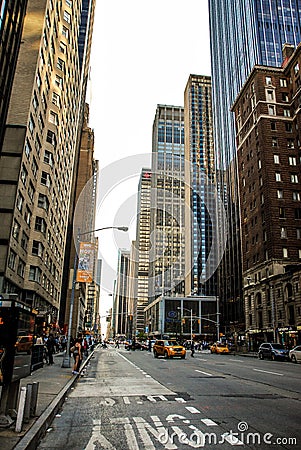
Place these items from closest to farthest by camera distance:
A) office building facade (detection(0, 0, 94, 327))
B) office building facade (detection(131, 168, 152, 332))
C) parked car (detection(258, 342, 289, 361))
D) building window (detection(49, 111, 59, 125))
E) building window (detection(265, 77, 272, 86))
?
office building facade (detection(0, 0, 94, 327)) → parked car (detection(258, 342, 289, 361)) → building window (detection(49, 111, 59, 125)) → building window (detection(265, 77, 272, 86)) → office building facade (detection(131, 168, 152, 332))

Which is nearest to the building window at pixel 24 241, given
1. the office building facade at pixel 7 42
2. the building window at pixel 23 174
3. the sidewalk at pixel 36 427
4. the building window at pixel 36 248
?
the building window at pixel 36 248

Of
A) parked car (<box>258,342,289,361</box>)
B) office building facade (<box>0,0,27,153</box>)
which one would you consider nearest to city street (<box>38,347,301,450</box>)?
office building facade (<box>0,0,27,153</box>)

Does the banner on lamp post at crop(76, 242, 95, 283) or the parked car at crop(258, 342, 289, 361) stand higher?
the banner on lamp post at crop(76, 242, 95, 283)

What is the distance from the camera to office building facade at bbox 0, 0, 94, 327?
34.0 m

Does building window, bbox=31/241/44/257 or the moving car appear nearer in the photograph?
the moving car

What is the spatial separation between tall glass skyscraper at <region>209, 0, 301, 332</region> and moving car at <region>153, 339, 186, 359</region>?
2184 inches

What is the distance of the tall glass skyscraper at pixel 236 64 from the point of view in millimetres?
99438

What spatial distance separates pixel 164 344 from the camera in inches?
1449

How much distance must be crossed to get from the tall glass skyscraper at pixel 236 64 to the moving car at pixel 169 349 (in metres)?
55.5

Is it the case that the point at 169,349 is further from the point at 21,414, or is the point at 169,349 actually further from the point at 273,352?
the point at 21,414

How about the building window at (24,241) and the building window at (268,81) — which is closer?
the building window at (24,241)

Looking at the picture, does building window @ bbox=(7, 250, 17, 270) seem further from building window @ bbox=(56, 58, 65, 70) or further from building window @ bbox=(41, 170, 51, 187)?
building window @ bbox=(56, 58, 65, 70)

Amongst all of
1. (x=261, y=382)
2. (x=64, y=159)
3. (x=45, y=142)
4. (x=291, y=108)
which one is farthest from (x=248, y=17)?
(x=261, y=382)

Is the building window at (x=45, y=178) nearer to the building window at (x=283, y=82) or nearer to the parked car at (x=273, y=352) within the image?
the parked car at (x=273, y=352)
